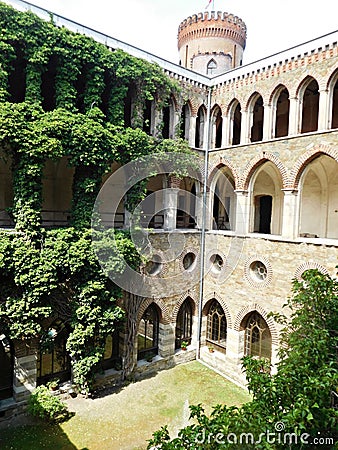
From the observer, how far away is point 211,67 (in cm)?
2491

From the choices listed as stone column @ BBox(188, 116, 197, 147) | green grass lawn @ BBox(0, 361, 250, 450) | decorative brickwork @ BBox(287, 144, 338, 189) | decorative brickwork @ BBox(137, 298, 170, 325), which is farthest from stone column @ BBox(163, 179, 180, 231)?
green grass lawn @ BBox(0, 361, 250, 450)

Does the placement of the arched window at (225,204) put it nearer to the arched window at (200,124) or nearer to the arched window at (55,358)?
the arched window at (200,124)

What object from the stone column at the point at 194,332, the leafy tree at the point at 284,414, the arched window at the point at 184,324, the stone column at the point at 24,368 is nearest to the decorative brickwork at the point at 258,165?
the arched window at the point at 184,324

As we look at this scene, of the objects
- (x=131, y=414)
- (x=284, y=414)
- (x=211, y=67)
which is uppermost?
(x=211, y=67)

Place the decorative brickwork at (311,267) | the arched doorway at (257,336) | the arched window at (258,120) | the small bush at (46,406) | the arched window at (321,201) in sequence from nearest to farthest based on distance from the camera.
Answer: the small bush at (46,406)
the decorative brickwork at (311,267)
the arched doorway at (257,336)
the arched window at (321,201)
the arched window at (258,120)

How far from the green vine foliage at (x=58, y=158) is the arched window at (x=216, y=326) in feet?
16.3

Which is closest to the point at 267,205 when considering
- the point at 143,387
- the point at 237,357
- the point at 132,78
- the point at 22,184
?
the point at 237,357

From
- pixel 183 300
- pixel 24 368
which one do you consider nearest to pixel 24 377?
pixel 24 368

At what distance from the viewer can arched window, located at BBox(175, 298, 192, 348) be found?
16219mm

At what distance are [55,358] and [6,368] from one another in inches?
66.0

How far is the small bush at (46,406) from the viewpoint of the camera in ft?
35.6

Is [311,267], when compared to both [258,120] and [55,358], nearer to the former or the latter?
[258,120]

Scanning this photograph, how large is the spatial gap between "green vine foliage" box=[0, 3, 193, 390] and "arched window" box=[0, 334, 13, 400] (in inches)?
52.3

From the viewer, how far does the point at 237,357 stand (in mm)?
14680
